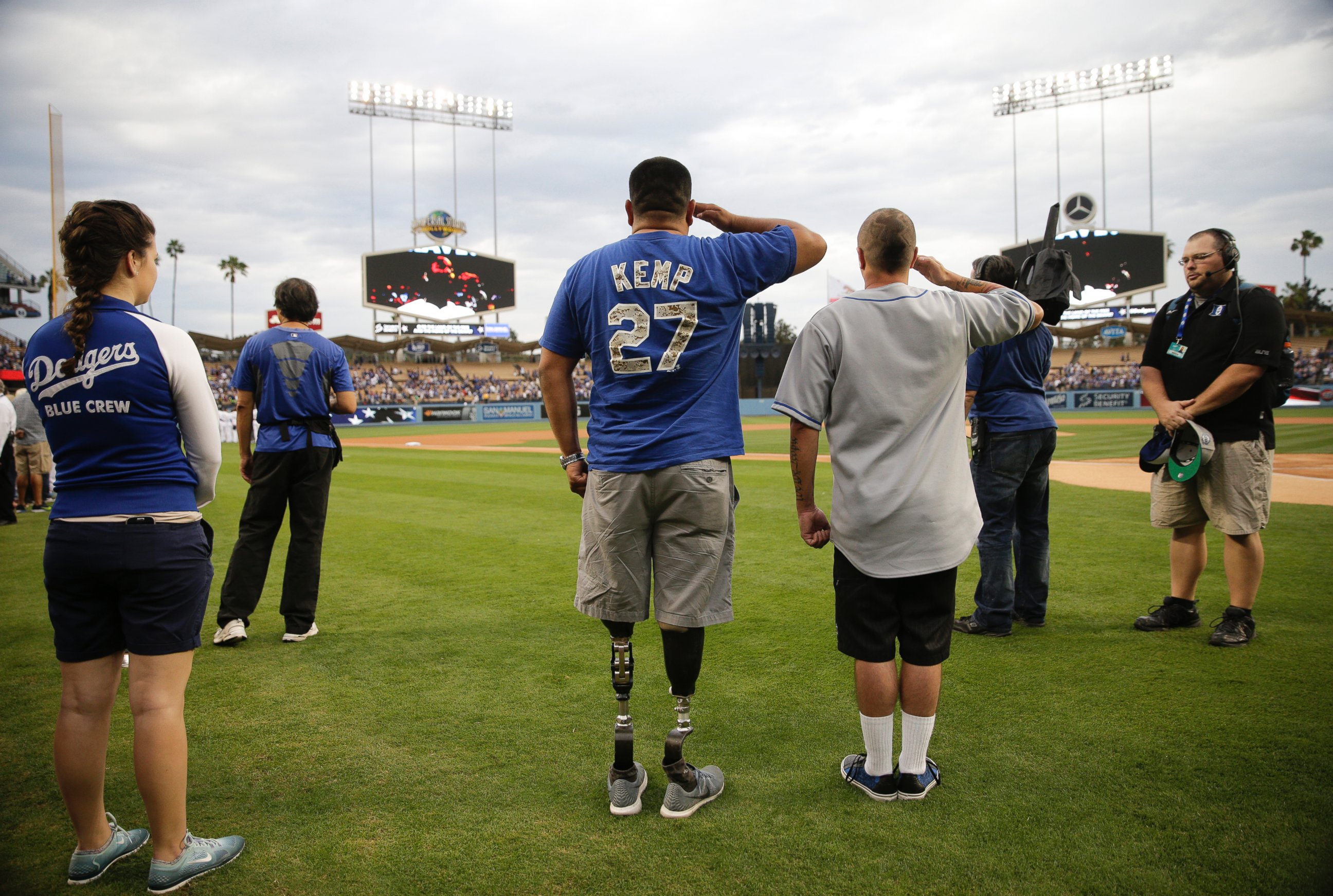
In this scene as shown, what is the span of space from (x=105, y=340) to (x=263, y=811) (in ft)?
5.54

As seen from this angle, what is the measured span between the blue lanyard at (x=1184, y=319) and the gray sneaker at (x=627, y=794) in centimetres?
398

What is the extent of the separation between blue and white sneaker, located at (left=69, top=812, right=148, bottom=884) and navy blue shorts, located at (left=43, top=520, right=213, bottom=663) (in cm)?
62

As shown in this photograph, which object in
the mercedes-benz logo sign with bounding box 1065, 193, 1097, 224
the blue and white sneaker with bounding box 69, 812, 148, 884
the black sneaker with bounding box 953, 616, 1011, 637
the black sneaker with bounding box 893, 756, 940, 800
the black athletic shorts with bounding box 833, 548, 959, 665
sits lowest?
the blue and white sneaker with bounding box 69, 812, 148, 884

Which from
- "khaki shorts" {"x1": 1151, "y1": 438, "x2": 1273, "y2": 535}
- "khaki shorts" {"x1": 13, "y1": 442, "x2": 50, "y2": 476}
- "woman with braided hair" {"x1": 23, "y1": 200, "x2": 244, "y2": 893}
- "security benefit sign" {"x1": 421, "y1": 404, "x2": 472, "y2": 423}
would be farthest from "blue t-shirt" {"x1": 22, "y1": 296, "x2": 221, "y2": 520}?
"security benefit sign" {"x1": 421, "y1": 404, "x2": 472, "y2": 423}

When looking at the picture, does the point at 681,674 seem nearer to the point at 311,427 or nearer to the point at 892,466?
the point at 892,466

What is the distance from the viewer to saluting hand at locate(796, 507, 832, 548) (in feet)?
9.41

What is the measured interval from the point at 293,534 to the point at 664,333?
3.29 m

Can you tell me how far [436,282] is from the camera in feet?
169

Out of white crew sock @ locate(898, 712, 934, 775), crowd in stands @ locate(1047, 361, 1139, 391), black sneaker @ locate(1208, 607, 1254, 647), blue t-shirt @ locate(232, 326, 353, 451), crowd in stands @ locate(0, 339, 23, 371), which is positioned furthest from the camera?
crowd in stands @ locate(1047, 361, 1139, 391)

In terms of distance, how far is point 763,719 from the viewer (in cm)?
350

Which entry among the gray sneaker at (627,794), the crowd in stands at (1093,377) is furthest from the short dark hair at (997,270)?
the crowd in stands at (1093,377)

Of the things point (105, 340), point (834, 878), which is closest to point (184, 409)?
point (105, 340)

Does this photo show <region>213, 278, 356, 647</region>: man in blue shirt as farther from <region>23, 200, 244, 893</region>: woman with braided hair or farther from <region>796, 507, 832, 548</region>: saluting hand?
<region>796, 507, 832, 548</region>: saluting hand

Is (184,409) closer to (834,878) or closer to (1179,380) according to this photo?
(834,878)
